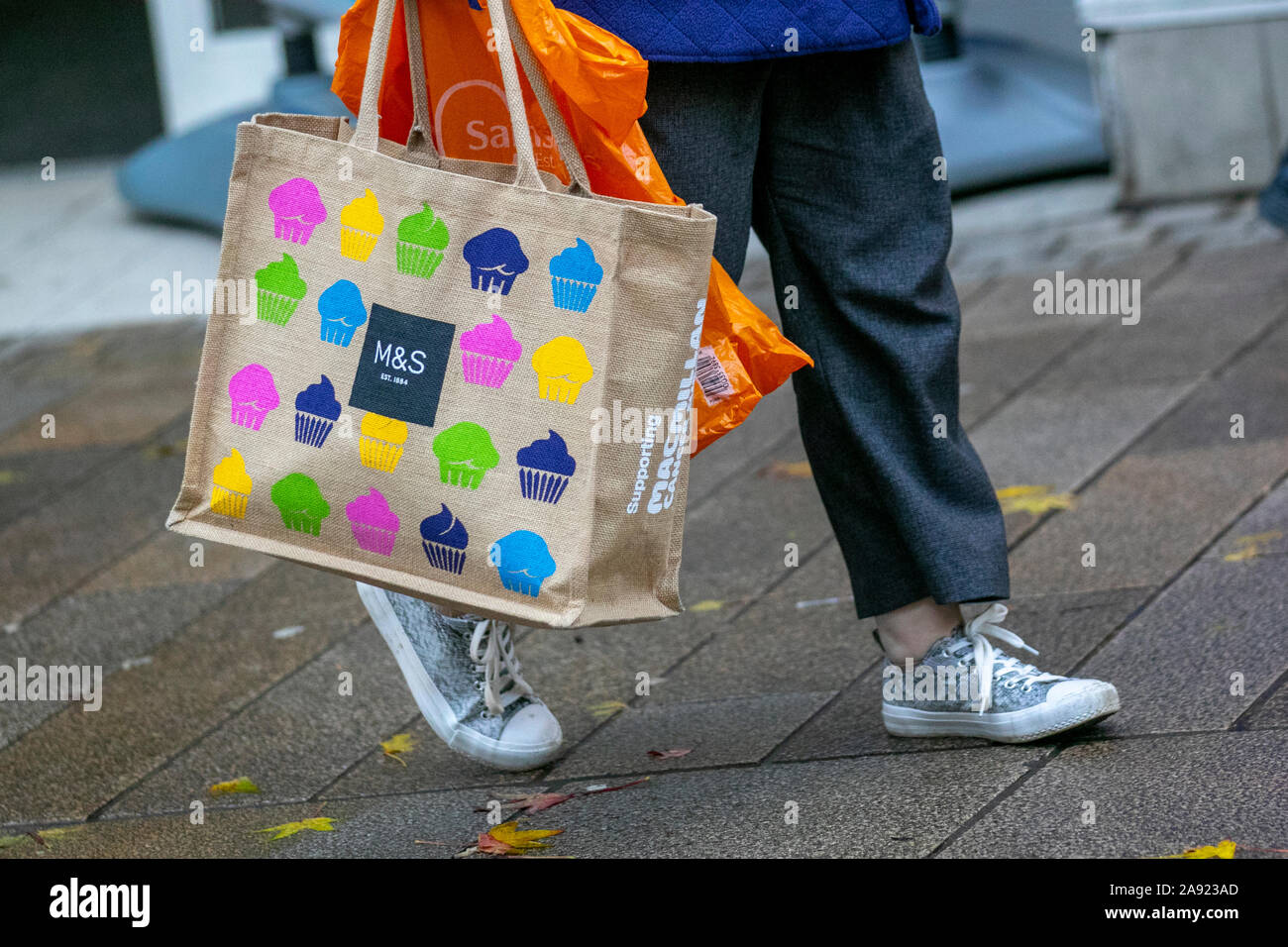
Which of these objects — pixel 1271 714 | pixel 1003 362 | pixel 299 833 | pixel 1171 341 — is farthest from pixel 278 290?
pixel 1171 341

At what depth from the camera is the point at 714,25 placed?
204cm

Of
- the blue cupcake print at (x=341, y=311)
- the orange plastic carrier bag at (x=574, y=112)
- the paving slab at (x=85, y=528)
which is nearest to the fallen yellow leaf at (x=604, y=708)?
the orange plastic carrier bag at (x=574, y=112)

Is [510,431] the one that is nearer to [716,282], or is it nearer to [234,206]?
[716,282]

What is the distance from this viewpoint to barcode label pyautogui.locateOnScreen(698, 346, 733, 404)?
6.63 feet

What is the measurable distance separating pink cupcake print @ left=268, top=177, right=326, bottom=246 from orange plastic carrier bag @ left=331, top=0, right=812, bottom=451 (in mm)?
188

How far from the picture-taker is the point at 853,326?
89.0 inches

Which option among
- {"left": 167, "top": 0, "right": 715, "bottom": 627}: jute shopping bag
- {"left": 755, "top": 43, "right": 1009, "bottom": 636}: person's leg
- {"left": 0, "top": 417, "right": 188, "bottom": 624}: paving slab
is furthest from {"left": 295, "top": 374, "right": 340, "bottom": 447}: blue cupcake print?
{"left": 0, "top": 417, "right": 188, "bottom": 624}: paving slab

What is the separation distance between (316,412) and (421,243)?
0.27 m

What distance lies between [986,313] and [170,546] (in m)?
2.80

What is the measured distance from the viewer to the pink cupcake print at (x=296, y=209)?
1971mm

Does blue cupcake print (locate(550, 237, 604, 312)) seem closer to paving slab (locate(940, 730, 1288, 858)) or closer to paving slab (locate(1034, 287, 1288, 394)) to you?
paving slab (locate(940, 730, 1288, 858))

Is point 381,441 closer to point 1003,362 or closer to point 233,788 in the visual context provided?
point 233,788

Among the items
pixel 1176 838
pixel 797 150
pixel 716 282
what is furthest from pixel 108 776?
pixel 1176 838

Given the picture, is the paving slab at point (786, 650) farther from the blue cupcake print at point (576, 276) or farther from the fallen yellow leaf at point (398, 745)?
the blue cupcake print at point (576, 276)
